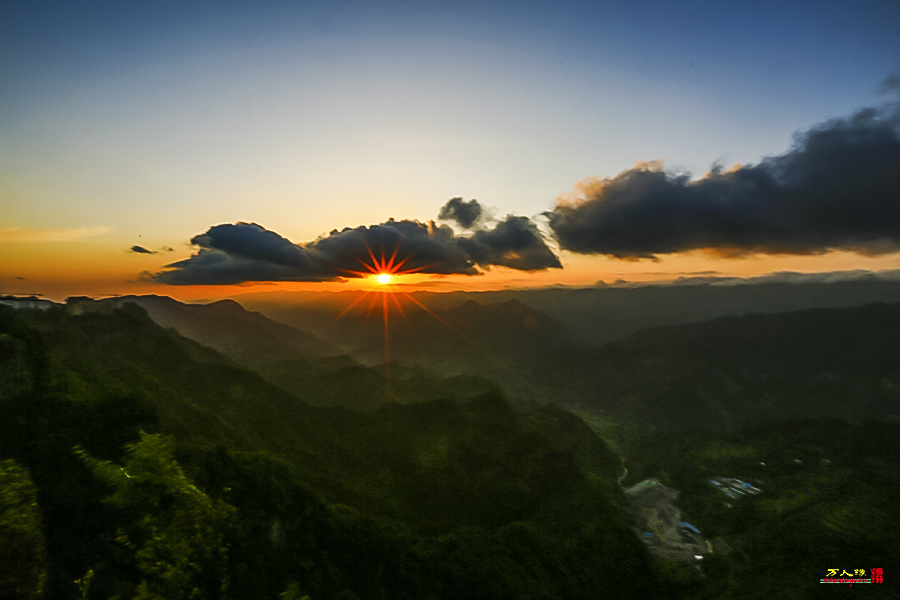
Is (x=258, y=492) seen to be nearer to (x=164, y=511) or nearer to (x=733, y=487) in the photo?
(x=164, y=511)

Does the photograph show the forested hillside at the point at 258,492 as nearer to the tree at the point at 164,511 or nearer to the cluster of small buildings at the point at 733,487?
the tree at the point at 164,511

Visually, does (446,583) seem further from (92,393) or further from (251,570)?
(92,393)

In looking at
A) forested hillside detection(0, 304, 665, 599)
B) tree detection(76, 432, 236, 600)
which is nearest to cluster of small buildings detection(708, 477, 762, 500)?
forested hillside detection(0, 304, 665, 599)

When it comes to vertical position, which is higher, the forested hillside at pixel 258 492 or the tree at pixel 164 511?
the tree at pixel 164 511

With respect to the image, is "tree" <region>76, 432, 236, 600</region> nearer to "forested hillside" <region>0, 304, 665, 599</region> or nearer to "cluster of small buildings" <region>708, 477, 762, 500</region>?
"forested hillside" <region>0, 304, 665, 599</region>

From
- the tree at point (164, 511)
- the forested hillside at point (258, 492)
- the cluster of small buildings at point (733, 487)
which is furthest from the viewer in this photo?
the cluster of small buildings at point (733, 487)

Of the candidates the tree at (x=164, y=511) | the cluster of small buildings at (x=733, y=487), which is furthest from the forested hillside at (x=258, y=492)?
the cluster of small buildings at (x=733, y=487)

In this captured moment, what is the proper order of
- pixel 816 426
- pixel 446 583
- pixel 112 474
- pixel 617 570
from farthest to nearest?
pixel 816 426, pixel 617 570, pixel 446 583, pixel 112 474

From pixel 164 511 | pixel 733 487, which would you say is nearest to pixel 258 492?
pixel 164 511

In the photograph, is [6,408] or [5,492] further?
[6,408]

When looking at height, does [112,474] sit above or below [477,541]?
above

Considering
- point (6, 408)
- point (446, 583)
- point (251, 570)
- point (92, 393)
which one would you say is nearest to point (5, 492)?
point (251, 570)
